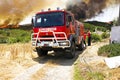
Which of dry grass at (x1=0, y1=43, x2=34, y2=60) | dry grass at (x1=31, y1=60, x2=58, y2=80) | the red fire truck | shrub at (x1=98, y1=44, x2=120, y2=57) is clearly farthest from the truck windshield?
shrub at (x1=98, y1=44, x2=120, y2=57)

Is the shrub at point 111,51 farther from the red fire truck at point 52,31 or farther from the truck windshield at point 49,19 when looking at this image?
the truck windshield at point 49,19

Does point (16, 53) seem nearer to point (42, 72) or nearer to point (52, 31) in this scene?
point (52, 31)

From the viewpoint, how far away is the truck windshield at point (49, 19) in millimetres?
14617

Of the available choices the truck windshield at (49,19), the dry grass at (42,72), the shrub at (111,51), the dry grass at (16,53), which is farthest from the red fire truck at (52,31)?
the shrub at (111,51)

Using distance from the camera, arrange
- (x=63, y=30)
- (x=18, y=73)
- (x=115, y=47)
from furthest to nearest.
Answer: (x=115, y=47), (x=63, y=30), (x=18, y=73)

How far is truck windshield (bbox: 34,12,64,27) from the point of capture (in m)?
14.6

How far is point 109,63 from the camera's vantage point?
38.5 feet

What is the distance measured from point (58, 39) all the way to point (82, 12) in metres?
16.7

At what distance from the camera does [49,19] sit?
14781 millimetres

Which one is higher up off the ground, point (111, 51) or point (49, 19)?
point (49, 19)

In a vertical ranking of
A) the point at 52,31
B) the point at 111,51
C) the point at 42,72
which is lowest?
the point at 42,72

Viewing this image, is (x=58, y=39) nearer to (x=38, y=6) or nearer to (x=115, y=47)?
(x=115, y=47)

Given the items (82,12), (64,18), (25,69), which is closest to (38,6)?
(82,12)

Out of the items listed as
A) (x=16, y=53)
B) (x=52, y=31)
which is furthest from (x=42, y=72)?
(x=16, y=53)
